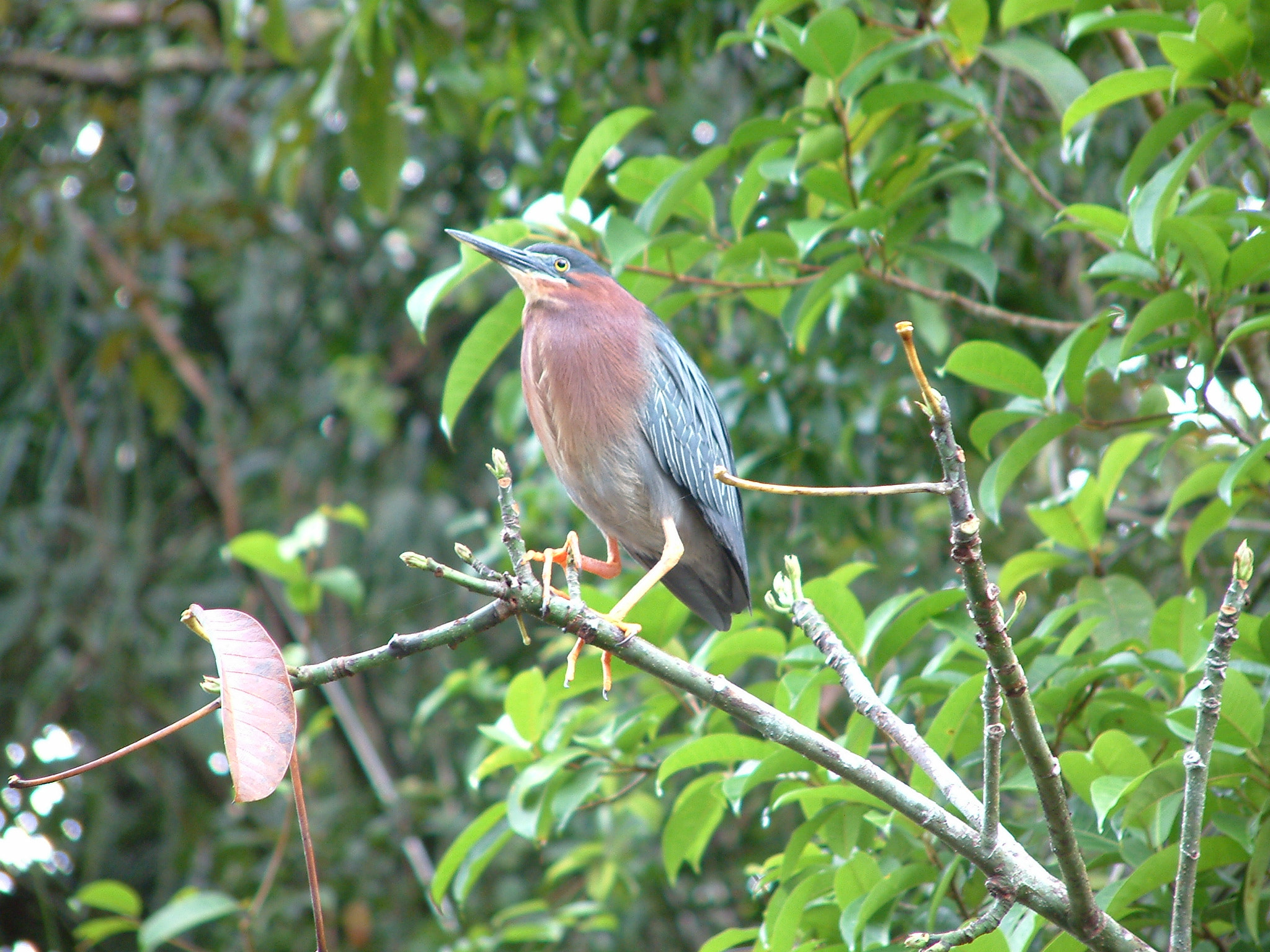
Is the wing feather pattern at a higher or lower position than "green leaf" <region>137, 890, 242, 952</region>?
higher

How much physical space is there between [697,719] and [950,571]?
1.84m

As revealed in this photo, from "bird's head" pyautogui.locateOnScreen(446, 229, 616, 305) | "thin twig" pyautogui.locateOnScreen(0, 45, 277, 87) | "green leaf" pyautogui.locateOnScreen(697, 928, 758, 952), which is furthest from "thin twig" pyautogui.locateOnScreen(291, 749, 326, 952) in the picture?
"thin twig" pyautogui.locateOnScreen(0, 45, 277, 87)

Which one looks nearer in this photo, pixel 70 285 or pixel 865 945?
pixel 865 945

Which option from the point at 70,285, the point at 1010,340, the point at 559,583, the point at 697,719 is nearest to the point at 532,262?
the point at 697,719

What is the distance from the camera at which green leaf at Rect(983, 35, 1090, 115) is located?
107 inches

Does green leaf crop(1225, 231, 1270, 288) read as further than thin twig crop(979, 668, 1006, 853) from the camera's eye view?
Yes

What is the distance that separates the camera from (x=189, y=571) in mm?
5703

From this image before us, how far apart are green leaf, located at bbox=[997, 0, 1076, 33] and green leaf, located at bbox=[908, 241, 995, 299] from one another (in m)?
0.55

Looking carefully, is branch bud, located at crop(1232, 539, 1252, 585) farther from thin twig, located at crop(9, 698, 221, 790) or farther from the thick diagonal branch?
thin twig, located at crop(9, 698, 221, 790)

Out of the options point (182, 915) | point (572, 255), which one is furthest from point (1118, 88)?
point (182, 915)

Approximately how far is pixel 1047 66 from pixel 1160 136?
44cm

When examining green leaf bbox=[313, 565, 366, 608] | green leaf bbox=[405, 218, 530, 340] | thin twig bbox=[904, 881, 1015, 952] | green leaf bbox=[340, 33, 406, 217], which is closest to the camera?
thin twig bbox=[904, 881, 1015, 952]

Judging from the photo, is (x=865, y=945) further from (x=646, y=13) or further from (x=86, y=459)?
(x=86, y=459)

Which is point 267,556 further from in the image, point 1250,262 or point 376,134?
point 1250,262
